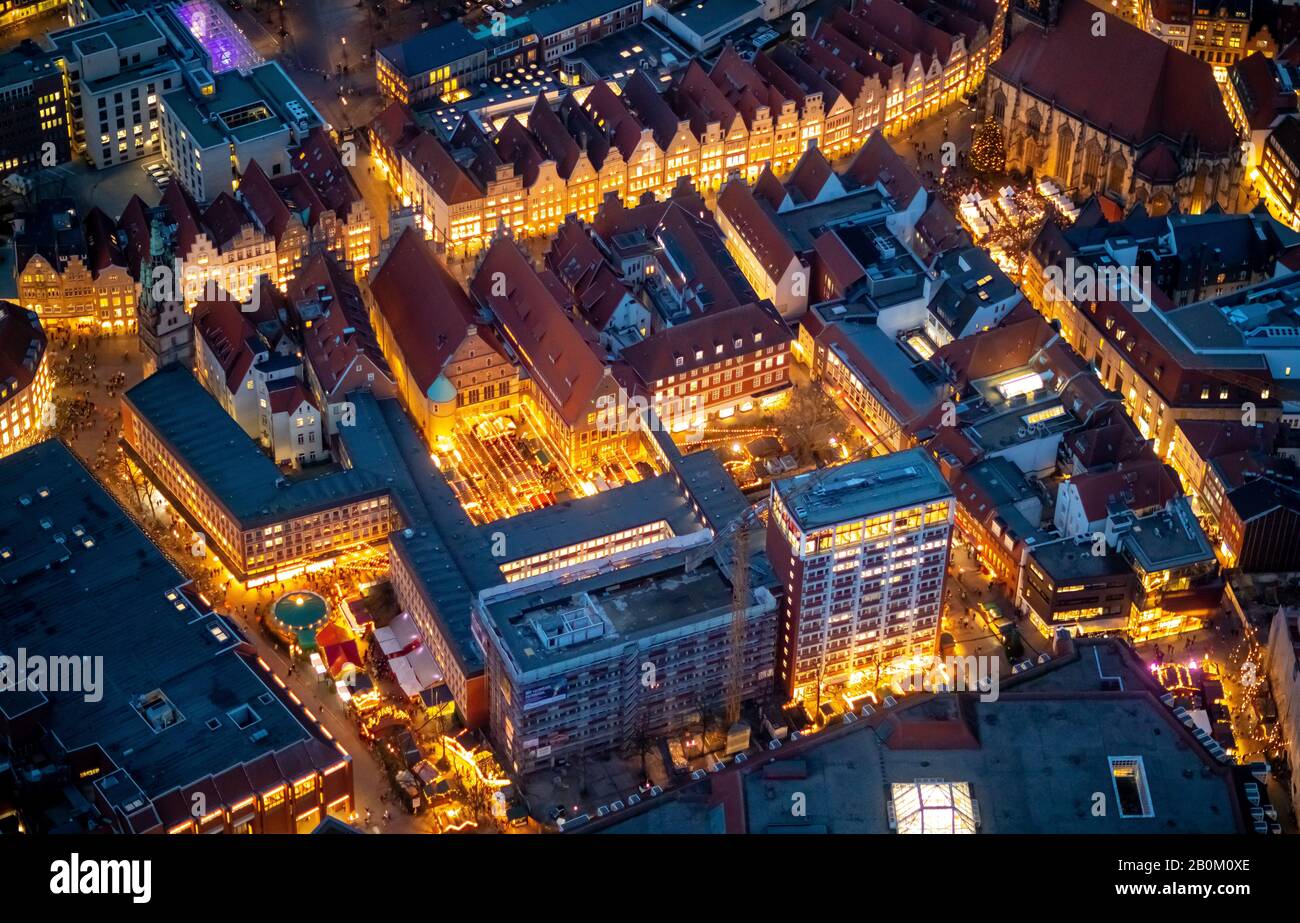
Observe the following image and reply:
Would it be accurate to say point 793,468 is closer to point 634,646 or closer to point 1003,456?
point 1003,456

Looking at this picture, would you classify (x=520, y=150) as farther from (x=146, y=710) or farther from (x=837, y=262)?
(x=146, y=710)

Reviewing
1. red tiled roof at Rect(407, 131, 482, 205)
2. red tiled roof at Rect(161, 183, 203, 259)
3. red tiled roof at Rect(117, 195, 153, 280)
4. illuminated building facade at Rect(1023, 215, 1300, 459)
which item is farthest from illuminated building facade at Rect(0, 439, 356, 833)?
illuminated building facade at Rect(1023, 215, 1300, 459)

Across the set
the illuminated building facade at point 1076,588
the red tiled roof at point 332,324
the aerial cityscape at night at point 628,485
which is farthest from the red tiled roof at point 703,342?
the illuminated building facade at point 1076,588

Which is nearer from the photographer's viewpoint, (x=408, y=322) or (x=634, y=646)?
(x=634, y=646)

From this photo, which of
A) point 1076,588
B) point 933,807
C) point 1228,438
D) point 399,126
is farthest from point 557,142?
point 933,807
